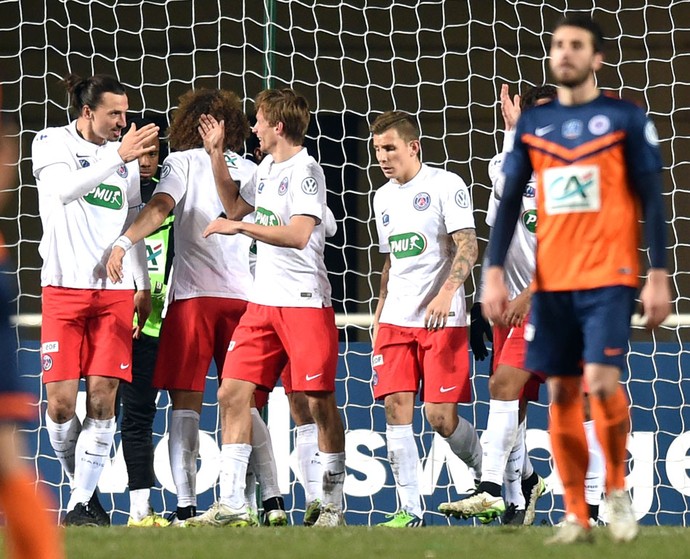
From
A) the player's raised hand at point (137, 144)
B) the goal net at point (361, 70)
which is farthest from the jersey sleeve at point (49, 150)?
the goal net at point (361, 70)

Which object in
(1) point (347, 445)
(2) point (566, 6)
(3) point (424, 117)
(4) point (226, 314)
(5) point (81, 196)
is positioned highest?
(2) point (566, 6)

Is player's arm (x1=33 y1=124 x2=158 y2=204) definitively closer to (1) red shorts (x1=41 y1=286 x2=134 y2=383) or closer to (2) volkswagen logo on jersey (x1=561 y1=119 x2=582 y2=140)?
(1) red shorts (x1=41 y1=286 x2=134 y2=383)

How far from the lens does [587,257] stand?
13.7 ft

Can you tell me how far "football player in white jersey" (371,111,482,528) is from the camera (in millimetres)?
6180

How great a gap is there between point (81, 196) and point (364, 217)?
5.33 metres

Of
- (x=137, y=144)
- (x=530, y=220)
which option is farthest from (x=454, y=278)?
(x=137, y=144)

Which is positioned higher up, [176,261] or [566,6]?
[566,6]

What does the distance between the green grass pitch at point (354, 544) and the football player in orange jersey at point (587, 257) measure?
0.19m

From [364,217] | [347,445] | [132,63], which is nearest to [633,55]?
[364,217]

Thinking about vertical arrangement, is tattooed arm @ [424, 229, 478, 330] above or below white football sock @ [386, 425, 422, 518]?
above

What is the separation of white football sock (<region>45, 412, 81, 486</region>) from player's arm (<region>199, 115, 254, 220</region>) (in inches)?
48.0

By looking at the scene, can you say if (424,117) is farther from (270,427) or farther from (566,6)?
(270,427)

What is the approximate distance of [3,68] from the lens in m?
11.1

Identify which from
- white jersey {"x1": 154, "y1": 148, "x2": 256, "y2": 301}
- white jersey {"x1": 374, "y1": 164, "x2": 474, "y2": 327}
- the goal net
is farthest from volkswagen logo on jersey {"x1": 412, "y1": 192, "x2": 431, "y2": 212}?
the goal net
